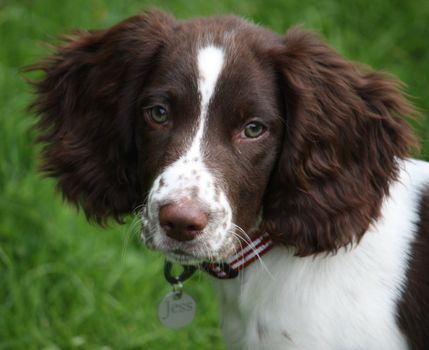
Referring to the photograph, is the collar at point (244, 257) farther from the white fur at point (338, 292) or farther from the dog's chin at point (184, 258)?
the dog's chin at point (184, 258)

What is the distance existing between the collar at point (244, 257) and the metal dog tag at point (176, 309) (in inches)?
12.9

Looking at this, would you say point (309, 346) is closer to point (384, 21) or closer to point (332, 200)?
point (332, 200)

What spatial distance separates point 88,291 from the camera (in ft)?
12.9

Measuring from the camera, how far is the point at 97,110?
288 cm

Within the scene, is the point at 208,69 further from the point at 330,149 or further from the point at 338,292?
the point at 338,292

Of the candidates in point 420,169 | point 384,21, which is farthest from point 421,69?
point 420,169

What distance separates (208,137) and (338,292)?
26.7 inches

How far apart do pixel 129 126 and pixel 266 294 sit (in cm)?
76

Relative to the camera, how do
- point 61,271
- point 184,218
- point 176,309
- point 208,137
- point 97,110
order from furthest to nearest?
point 61,271, point 176,309, point 97,110, point 208,137, point 184,218

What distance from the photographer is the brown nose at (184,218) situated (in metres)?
2.37

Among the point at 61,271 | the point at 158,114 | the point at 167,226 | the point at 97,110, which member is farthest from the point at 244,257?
the point at 61,271

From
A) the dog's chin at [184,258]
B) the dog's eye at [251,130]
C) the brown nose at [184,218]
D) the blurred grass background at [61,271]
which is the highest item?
the dog's eye at [251,130]

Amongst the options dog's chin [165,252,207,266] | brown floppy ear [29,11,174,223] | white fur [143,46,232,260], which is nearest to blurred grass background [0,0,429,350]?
brown floppy ear [29,11,174,223]

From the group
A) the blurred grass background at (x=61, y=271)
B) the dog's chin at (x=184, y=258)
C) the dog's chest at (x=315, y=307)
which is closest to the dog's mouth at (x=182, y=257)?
the dog's chin at (x=184, y=258)
